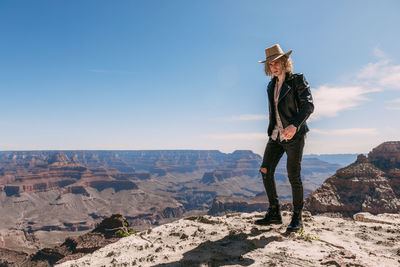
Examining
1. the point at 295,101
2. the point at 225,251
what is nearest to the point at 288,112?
the point at 295,101

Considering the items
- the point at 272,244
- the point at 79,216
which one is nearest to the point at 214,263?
the point at 272,244

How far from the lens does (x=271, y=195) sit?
3545mm

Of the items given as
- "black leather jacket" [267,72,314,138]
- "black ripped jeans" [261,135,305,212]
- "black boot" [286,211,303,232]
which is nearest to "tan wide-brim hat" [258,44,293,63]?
"black leather jacket" [267,72,314,138]

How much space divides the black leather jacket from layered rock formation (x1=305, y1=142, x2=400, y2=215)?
46.1 metres

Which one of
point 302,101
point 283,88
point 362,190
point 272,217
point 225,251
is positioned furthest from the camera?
point 362,190

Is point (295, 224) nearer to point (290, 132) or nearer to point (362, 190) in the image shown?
point (290, 132)

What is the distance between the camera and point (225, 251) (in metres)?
2.60

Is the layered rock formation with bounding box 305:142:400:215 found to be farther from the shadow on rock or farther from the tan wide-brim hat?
the tan wide-brim hat

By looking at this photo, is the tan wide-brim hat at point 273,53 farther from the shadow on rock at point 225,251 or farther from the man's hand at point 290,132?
the shadow on rock at point 225,251

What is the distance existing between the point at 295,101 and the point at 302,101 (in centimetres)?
10

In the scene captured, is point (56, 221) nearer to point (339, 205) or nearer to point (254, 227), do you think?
point (339, 205)

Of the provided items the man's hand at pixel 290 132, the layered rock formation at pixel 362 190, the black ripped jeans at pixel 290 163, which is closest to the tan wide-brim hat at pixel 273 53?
the man's hand at pixel 290 132

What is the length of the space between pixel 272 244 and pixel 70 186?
154137 millimetres

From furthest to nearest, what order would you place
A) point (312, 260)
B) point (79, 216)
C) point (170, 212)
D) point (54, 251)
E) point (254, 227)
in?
point (170, 212) → point (79, 216) → point (54, 251) → point (254, 227) → point (312, 260)
